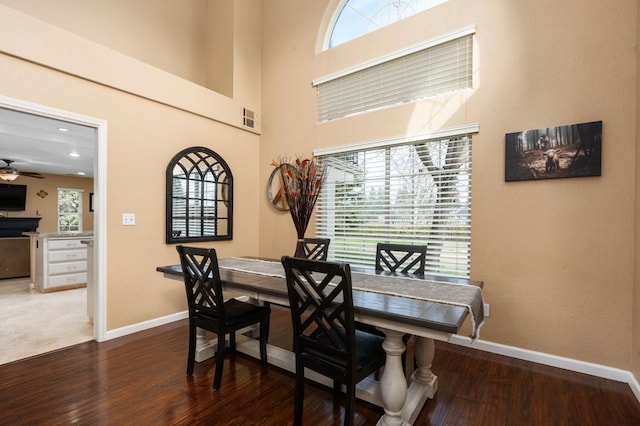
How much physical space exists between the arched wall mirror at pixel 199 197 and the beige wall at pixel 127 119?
0.32ft

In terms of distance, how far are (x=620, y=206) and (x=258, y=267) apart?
2.84 metres

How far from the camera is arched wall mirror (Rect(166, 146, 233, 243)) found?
3479 mm

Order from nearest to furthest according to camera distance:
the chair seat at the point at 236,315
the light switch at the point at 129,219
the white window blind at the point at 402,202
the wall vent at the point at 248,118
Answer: the chair seat at the point at 236,315 < the white window blind at the point at 402,202 < the light switch at the point at 129,219 < the wall vent at the point at 248,118

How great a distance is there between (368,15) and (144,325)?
170 inches

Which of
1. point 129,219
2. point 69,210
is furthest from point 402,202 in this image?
point 69,210

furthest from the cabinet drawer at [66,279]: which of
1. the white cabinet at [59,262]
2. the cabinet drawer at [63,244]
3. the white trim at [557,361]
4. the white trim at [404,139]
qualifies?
the white trim at [557,361]

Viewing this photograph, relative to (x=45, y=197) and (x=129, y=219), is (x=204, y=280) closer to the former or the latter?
(x=129, y=219)

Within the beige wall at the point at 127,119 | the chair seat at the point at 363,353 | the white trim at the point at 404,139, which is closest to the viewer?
the chair seat at the point at 363,353

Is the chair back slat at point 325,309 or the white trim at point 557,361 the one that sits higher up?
the chair back slat at point 325,309

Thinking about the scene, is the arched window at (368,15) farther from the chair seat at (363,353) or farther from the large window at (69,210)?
the large window at (69,210)

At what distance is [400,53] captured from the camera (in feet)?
10.5

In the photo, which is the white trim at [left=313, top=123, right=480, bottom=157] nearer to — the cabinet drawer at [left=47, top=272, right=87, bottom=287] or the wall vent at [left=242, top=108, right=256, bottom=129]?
the wall vent at [left=242, top=108, right=256, bottom=129]

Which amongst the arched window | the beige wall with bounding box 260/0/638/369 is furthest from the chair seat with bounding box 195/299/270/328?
the arched window

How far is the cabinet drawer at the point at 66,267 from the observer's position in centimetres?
463
